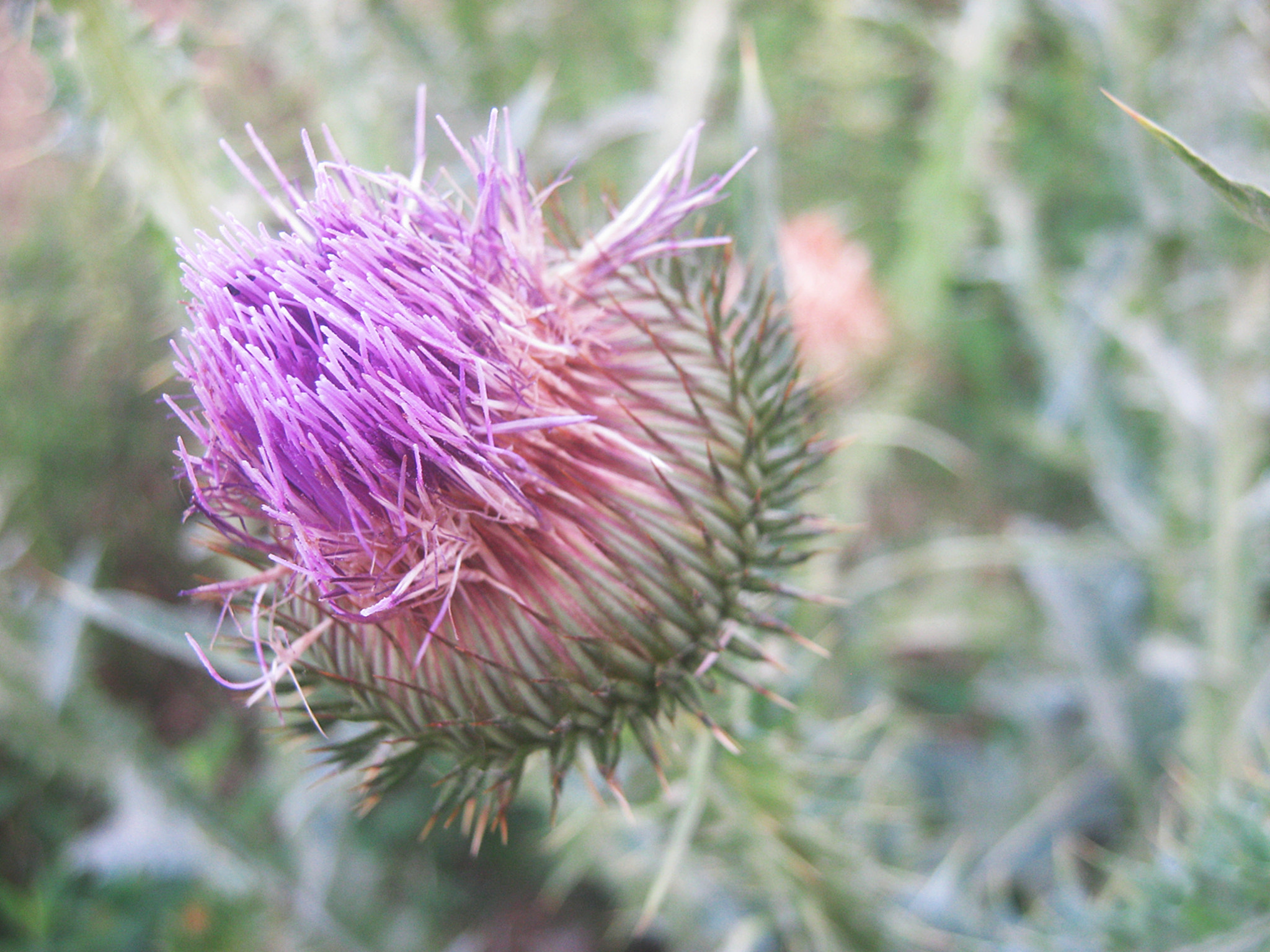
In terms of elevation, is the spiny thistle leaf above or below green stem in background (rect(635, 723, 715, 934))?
above

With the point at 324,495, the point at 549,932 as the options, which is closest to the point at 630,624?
the point at 324,495

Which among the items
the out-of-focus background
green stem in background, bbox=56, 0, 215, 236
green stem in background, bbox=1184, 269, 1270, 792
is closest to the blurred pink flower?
the out-of-focus background

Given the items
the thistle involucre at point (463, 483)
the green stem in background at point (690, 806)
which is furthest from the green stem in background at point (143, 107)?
the green stem in background at point (690, 806)

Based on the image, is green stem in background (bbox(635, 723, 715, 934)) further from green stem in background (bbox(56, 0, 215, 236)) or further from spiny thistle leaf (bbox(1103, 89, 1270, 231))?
green stem in background (bbox(56, 0, 215, 236))

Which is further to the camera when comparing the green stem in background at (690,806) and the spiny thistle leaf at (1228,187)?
the green stem in background at (690,806)

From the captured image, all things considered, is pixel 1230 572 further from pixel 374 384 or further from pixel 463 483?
pixel 374 384

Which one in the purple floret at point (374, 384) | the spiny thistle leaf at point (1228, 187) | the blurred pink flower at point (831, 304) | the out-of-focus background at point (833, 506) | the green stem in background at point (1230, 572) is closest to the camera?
the spiny thistle leaf at point (1228, 187)

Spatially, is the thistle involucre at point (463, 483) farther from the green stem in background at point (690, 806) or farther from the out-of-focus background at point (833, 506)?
the out-of-focus background at point (833, 506)
